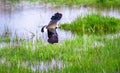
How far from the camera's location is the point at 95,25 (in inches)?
523

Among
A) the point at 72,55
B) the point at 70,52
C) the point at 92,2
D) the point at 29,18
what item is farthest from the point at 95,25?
the point at 92,2

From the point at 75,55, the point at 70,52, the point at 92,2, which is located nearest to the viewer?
the point at 75,55

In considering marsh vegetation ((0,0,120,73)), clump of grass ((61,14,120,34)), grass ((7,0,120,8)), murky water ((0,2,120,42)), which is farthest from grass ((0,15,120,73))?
grass ((7,0,120,8))

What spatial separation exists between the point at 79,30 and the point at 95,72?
627 cm

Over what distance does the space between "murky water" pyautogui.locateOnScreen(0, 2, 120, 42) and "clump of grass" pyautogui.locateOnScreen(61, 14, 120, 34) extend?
0.43m

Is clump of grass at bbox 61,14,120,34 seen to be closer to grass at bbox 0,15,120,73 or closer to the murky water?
the murky water

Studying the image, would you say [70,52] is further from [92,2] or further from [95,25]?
[92,2]

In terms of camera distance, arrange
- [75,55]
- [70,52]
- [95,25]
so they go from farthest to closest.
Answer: [95,25] < [70,52] < [75,55]

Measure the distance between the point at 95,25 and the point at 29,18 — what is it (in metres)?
3.90

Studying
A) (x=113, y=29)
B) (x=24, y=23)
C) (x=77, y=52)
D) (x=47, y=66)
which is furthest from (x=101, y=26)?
(x=47, y=66)

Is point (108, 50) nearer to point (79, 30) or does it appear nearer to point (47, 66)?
point (47, 66)

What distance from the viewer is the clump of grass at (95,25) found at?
13086 mm

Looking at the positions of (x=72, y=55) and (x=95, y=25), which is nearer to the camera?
(x=72, y=55)

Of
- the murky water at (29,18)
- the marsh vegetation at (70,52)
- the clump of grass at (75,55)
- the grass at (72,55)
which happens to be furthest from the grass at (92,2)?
the clump of grass at (75,55)
